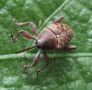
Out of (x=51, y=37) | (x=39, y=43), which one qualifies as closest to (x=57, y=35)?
(x=51, y=37)

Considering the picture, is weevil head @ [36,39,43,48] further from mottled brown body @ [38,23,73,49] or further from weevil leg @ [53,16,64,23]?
weevil leg @ [53,16,64,23]

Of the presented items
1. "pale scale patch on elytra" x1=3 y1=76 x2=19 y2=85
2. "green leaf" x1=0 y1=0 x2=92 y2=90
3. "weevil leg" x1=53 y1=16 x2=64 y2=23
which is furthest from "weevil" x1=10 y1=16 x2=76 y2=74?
"pale scale patch on elytra" x1=3 y1=76 x2=19 y2=85

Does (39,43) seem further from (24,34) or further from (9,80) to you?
(9,80)

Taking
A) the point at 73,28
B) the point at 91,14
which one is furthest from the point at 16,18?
the point at 91,14

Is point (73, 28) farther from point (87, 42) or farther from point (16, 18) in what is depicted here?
point (16, 18)

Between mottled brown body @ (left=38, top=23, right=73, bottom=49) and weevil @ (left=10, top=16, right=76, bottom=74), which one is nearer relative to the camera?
weevil @ (left=10, top=16, right=76, bottom=74)

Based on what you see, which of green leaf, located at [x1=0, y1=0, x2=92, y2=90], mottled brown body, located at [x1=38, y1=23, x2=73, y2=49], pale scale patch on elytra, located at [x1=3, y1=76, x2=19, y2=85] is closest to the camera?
pale scale patch on elytra, located at [x1=3, y1=76, x2=19, y2=85]

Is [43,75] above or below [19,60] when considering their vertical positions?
below
